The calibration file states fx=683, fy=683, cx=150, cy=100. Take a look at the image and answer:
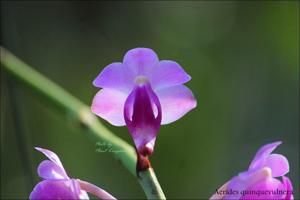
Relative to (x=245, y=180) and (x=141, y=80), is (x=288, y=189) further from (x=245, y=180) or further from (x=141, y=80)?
(x=141, y=80)

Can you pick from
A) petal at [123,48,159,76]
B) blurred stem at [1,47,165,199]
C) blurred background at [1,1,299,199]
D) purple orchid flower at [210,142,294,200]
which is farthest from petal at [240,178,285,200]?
blurred background at [1,1,299,199]

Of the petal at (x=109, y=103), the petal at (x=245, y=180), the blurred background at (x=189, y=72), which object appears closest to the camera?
the petal at (x=245, y=180)

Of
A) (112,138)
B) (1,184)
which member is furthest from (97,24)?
(112,138)

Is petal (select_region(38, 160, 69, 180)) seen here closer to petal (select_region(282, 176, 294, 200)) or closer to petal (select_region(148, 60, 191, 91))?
petal (select_region(148, 60, 191, 91))

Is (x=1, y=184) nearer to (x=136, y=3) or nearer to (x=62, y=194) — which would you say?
(x=136, y=3)

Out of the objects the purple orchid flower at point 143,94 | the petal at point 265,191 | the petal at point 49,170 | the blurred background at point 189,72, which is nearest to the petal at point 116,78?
the purple orchid flower at point 143,94

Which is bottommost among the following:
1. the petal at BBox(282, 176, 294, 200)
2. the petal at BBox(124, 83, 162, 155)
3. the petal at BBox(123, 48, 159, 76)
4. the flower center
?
the petal at BBox(282, 176, 294, 200)

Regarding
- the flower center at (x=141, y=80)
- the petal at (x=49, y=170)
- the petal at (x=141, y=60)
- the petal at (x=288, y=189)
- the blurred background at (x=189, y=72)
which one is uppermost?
the petal at (x=141, y=60)

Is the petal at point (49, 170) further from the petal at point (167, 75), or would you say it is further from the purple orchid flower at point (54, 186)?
the petal at point (167, 75)
